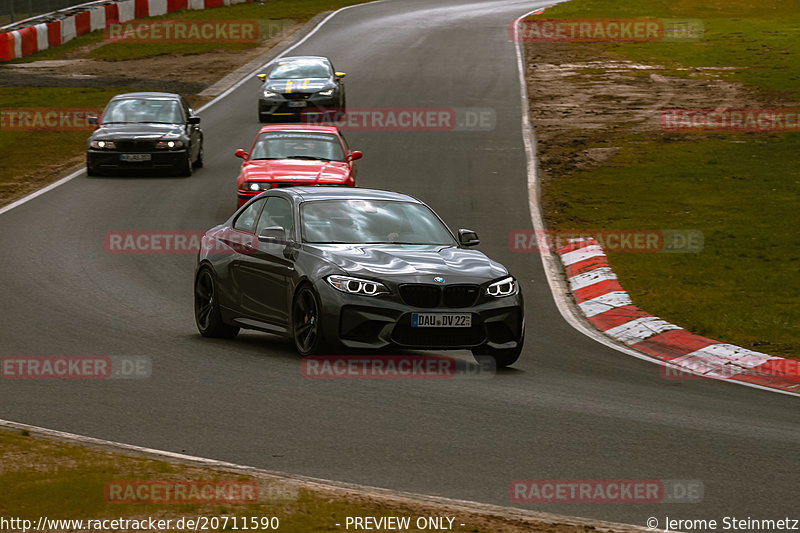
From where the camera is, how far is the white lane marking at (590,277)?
650 inches

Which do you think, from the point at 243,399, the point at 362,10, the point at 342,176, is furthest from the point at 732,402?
the point at 362,10

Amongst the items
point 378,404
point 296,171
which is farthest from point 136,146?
point 378,404

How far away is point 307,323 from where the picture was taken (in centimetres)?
1103

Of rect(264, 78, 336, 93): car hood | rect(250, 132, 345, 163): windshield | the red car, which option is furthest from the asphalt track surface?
rect(264, 78, 336, 93): car hood

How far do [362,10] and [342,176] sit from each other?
43299 millimetres

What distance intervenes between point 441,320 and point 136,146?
16.6m

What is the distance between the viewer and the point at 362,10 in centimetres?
6212

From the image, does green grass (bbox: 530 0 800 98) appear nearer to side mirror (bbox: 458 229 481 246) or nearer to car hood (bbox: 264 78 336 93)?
car hood (bbox: 264 78 336 93)

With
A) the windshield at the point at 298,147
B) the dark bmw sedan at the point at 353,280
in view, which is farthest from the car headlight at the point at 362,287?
the windshield at the point at 298,147

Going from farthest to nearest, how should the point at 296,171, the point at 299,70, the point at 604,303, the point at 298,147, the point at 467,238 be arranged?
the point at 299,70, the point at 298,147, the point at 296,171, the point at 604,303, the point at 467,238

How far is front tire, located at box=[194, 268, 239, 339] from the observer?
1260 cm

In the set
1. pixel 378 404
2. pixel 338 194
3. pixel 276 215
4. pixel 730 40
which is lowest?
pixel 730 40

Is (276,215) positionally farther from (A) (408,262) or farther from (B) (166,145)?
(B) (166,145)

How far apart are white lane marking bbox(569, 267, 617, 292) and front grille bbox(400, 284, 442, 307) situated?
5959mm
